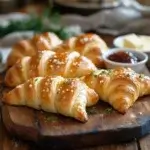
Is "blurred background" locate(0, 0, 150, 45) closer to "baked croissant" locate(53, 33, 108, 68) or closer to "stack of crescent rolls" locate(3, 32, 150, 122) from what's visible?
"baked croissant" locate(53, 33, 108, 68)

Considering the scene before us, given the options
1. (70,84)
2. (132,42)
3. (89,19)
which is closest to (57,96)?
(70,84)

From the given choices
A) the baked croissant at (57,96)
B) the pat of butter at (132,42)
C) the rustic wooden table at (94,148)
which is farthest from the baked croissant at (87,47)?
the rustic wooden table at (94,148)

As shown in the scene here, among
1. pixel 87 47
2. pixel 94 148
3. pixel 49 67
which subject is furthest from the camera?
pixel 87 47

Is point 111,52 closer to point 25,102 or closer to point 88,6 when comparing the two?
point 25,102

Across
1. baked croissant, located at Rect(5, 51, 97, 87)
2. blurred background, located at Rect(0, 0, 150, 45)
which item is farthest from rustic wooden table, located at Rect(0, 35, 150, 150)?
blurred background, located at Rect(0, 0, 150, 45)

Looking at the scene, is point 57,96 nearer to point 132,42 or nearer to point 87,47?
point 87,47
